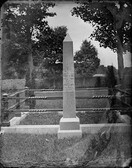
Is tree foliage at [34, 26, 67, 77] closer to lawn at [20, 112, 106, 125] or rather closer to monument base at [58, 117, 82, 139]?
lawn at [20, 112, 106, 125]

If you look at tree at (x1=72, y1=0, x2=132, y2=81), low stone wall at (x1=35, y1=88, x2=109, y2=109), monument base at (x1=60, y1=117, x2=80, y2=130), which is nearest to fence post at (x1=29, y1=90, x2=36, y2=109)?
low stone wall at (x1=35, y1=88, x2=109, y2=109)

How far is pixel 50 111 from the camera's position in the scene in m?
2.24

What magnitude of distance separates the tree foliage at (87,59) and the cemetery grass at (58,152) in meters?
0.82

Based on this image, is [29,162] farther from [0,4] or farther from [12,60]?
[0,4]

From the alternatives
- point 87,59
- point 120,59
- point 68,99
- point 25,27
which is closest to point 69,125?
point 68,99

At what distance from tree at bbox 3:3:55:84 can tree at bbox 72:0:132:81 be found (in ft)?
1.29

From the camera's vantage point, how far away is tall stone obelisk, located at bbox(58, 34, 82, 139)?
2283 mm

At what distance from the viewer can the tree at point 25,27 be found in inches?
66.0

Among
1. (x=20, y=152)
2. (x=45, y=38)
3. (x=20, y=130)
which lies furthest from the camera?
(x=20, y=130)

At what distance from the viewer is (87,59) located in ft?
6.93

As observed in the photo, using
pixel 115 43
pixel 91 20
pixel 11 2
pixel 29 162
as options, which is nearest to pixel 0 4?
pixel 11 2

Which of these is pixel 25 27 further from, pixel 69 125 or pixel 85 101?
pixel 69 125

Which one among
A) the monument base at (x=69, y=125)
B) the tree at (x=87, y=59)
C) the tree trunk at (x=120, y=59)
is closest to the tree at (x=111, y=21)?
the tree trunk at (x=120, y=59)

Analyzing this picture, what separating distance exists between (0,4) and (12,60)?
0.70 meters
